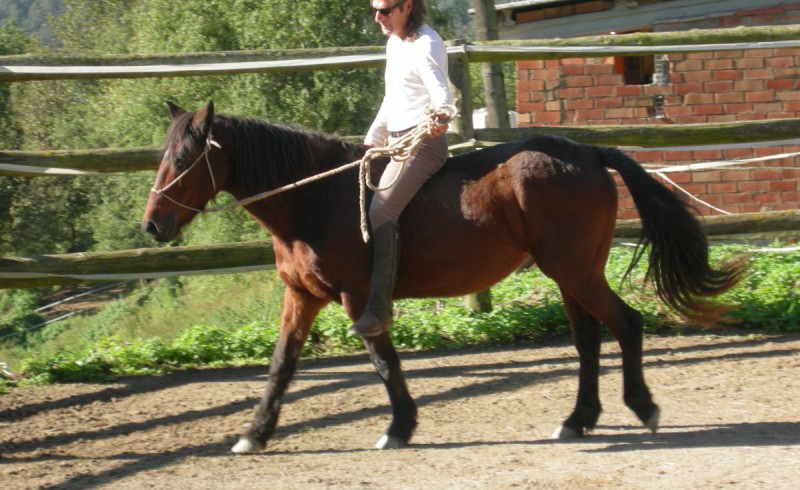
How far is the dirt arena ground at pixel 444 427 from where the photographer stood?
4.36 m

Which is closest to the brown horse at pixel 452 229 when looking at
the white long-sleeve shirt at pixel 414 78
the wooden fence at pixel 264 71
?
the white long-sleeve shirt at pixel 414 78

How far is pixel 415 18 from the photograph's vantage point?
490 centimetres

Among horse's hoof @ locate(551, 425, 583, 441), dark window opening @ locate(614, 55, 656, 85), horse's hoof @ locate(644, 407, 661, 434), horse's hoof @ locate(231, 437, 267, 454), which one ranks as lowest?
horse's hoof @ locate(551, 425, 583, 441)

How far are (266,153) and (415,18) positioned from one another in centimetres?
106

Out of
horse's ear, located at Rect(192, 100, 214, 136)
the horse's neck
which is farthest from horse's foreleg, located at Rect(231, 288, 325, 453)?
horse's ear, located at Rect(192, 100, 214, 136)

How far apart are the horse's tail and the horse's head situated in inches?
83.2

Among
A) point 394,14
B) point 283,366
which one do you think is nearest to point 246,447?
point 283,366

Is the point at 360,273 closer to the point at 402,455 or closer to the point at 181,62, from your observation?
the point at 402,455

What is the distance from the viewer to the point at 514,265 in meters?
5.14

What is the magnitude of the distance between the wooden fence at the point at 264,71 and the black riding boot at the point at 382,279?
213 cm

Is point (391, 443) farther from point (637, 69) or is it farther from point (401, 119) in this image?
point (637, 69)

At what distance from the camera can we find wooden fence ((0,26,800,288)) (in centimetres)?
632

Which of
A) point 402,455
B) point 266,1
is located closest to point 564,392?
point 402,455

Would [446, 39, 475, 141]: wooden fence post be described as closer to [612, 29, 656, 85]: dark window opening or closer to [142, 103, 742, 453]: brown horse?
[142, 103, 742, 453]: brown horse
